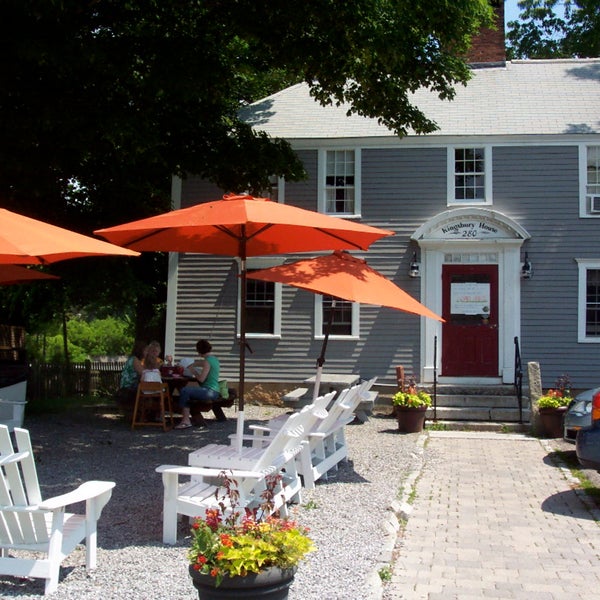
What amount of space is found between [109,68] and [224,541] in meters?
9.90

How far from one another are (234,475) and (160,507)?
1.88m

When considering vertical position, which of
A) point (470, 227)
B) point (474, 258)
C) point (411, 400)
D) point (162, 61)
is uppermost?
point (162, 61)

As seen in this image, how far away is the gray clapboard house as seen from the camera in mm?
15922

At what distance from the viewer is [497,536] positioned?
6.68 m

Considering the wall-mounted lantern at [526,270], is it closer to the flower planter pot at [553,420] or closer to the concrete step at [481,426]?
the concrete step at [481,426]

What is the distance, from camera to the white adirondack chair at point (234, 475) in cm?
584

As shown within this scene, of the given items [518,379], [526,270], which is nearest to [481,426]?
[518,379]

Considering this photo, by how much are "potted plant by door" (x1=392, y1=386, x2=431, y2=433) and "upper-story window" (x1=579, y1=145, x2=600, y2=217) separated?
5.78 meters

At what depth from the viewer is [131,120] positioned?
1223 centimetres

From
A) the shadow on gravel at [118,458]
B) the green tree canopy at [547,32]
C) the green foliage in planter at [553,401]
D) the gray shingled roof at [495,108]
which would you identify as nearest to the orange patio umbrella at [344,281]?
the shadow on gravel at [118,458]

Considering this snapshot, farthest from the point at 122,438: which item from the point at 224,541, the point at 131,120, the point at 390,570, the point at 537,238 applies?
the point at 537,238

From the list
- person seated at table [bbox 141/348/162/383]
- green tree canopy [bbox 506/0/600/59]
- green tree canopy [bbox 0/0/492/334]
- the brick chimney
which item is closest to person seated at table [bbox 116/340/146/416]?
person seated at table [bbox 141/348/162/383]

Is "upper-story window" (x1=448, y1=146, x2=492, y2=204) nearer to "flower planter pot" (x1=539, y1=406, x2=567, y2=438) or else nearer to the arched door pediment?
the arched door pediment

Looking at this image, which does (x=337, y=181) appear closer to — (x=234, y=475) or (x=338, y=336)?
(x=338, y=336)
